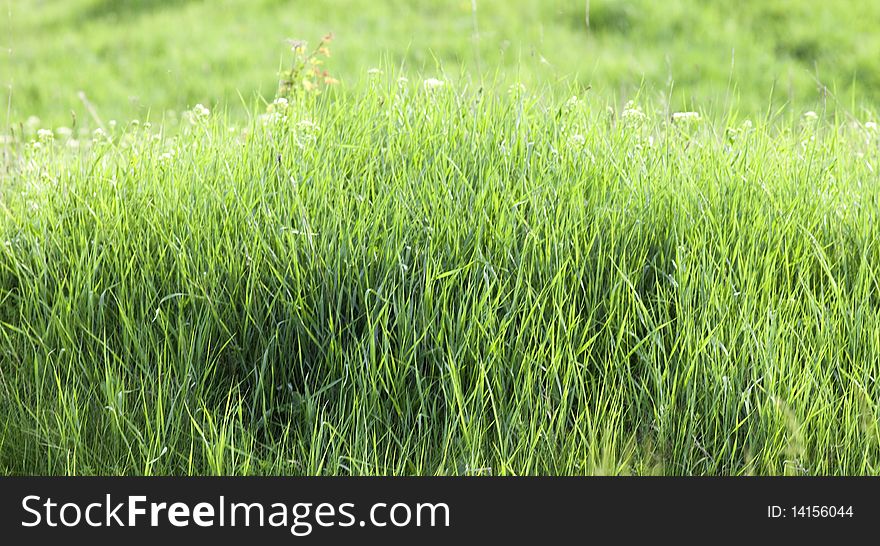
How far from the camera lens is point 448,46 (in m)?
7.79

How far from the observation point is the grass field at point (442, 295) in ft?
7.20

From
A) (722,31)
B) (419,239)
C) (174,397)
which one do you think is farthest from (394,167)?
(722,31)

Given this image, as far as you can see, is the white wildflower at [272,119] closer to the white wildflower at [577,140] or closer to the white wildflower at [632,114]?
the white wildflower at [577,140]

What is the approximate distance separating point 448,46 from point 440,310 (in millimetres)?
5771

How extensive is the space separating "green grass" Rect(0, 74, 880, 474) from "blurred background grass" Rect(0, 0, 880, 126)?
14.0ft

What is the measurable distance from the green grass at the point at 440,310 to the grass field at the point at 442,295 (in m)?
0.01

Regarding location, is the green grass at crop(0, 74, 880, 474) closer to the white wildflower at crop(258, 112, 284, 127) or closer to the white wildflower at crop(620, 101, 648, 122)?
the white wildflower at crop(258, 112, 284, 127)

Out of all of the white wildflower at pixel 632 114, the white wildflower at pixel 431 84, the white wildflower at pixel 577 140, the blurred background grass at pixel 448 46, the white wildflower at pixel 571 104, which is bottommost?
the white wildflower at pixel 577 140

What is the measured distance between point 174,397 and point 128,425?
13 cm

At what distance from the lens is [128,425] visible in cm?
221

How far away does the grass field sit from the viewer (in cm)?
220

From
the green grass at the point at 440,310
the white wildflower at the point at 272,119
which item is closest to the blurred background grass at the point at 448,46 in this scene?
the white wildflower at the point at 272,119

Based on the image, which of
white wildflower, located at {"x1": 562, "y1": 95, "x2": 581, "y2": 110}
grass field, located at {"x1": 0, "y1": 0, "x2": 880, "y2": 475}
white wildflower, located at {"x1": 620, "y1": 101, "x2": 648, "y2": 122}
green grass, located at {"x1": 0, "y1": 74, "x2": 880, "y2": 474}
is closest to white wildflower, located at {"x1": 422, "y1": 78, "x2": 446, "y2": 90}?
grass field, located at {"x1": 0, "y1": 0, "x2": 880, "y2": 475}
